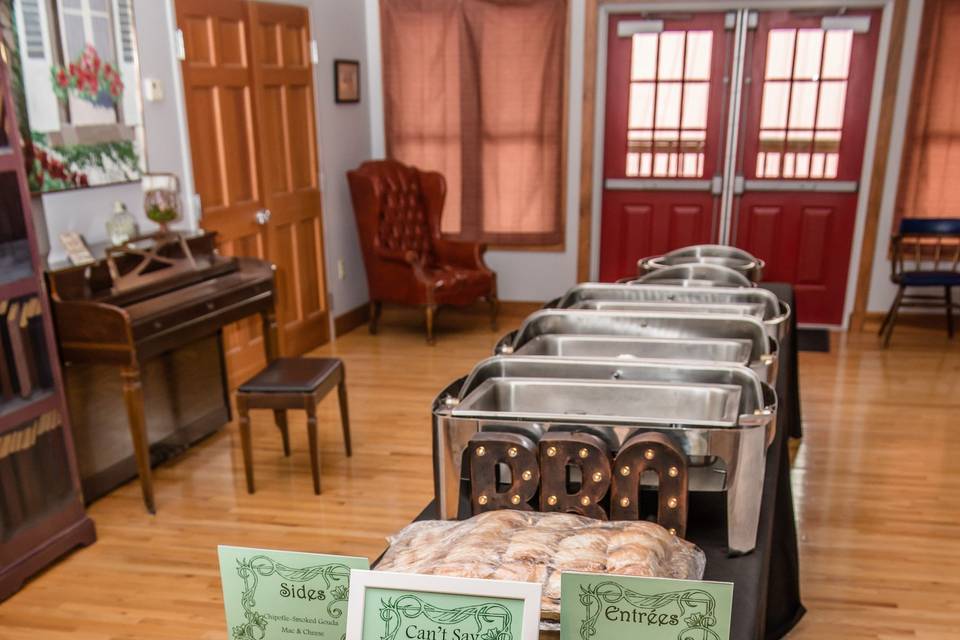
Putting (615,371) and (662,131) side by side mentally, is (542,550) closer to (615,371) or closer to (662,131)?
(615,371)

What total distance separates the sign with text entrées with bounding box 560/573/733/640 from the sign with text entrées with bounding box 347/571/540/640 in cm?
9

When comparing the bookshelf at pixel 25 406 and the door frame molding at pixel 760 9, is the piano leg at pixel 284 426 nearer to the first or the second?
the bookshelf at pixel 25 406

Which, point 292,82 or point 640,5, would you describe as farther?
point 640,5

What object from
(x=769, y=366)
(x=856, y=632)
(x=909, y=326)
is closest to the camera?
(x=769, y=366)

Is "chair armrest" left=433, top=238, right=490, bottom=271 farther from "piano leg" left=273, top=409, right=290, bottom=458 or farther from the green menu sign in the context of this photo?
the green menu sign

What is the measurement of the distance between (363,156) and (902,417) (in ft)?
13.3

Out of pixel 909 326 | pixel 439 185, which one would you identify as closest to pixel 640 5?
pixel 439 185

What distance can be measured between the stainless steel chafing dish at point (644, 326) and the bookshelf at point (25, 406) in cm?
178

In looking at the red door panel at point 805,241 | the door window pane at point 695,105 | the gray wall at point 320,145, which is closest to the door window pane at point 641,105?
the door window pane at point 695,105

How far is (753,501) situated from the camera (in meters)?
1.38

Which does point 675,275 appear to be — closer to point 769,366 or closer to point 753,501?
point 769,366

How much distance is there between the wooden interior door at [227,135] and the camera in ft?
13.6

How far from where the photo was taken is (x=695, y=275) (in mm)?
3080

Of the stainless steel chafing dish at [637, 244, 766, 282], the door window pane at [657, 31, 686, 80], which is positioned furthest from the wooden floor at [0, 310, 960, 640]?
the door window pane at [657, 31, 686, 80]
